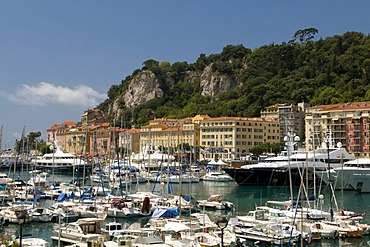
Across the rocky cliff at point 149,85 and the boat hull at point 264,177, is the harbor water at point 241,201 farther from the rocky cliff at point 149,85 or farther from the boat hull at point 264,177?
the rocky cliff at point 149,85

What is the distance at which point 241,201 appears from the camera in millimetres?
55344

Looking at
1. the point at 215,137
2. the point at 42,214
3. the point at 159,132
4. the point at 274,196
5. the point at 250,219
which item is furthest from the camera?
the point at 159,132

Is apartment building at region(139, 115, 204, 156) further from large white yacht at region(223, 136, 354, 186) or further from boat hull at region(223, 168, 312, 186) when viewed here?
large white yacht at region(223, 136, 354, 186)

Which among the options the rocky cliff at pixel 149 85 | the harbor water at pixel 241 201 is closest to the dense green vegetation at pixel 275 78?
the rocky cliff at pixel 149 85

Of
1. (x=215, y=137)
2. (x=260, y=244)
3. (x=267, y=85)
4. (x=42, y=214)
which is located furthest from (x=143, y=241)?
(x=267, y=85)

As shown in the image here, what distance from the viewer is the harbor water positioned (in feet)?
111

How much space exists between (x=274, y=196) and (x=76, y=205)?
2840 cm

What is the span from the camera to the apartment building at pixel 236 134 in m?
124

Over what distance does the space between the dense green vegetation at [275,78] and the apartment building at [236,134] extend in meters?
12.2

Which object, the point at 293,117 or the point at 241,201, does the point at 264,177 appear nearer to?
the point at 241,201

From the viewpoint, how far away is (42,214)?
38469mm

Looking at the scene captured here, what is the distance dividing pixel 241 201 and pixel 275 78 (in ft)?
336

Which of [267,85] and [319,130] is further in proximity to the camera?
[267,85]

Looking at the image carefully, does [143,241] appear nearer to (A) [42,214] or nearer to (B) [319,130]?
(A) [42,214]
